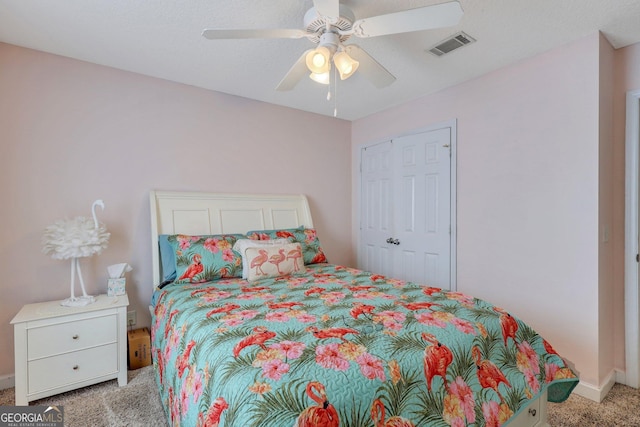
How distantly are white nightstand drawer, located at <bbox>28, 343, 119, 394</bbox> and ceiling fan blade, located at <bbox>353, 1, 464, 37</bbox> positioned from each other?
2.60 meters

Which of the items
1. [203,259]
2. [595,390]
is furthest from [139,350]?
[595,390]

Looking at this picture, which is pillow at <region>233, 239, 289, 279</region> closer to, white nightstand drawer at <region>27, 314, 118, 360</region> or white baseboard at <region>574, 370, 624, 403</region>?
white nightstand drawer at <region>27, 314, 118, 360</region>

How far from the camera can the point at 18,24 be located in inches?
77.0

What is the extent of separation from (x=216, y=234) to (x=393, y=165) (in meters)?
2.06

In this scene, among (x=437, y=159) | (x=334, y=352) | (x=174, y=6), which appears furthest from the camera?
(x=437, y=159)

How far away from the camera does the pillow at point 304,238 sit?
Answer: 2.86m

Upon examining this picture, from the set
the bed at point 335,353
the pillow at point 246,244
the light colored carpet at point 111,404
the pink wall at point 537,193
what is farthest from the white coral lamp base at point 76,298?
the pink wall at point 537,193

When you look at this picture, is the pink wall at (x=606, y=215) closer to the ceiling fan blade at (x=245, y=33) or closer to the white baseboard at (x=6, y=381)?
the ceiling fan blade at (x=245, y=33)

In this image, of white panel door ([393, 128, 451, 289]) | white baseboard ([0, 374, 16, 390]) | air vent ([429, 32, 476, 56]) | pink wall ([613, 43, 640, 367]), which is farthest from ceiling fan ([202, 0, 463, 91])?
white baseboard ([0, 374, 16, 390])

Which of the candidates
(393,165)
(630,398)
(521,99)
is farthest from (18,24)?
(630,398)

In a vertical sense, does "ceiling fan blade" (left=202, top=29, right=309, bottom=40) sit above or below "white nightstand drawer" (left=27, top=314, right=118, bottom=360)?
above

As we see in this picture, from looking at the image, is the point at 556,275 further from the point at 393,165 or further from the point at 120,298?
the point at 120,298

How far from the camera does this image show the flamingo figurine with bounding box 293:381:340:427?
0.87m

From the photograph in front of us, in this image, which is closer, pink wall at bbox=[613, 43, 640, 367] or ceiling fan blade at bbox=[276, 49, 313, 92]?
ceiling fan blade at bbox=[276, 49, 313, 92]
